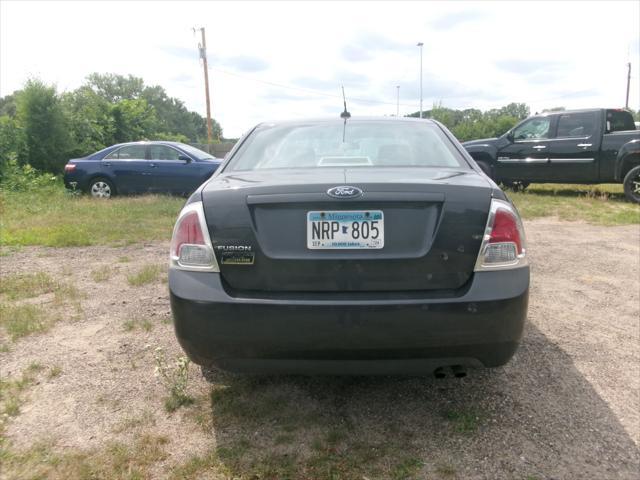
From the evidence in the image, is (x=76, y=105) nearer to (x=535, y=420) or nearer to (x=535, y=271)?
(x=535, y=271)

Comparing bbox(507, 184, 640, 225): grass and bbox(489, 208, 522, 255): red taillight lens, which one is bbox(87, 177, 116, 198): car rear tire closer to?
bbox(507, 184, 640, 225): grass

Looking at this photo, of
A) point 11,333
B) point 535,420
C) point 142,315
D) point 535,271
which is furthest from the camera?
point 535,271

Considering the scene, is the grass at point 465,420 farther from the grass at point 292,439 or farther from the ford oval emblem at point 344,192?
the ford oval emblem at point 344,192

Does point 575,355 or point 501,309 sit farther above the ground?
point 501,309

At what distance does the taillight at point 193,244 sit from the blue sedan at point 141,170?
917cm

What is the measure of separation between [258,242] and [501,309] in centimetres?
105

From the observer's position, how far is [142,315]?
12.7 ft

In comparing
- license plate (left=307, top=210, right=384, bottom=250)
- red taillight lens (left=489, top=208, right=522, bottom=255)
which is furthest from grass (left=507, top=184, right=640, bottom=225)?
license plate (left=307, top=210, right=384, bottom=250)

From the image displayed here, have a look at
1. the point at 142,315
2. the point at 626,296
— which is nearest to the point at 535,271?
the point at 626,296

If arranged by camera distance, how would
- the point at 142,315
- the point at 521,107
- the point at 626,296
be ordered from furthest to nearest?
the point at 521,107
the point at 626,296
the point at 142,315

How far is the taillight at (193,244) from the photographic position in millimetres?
2195

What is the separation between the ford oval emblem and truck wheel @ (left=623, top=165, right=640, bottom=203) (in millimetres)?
9717

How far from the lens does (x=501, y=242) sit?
219cm

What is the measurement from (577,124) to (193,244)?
427 inches
